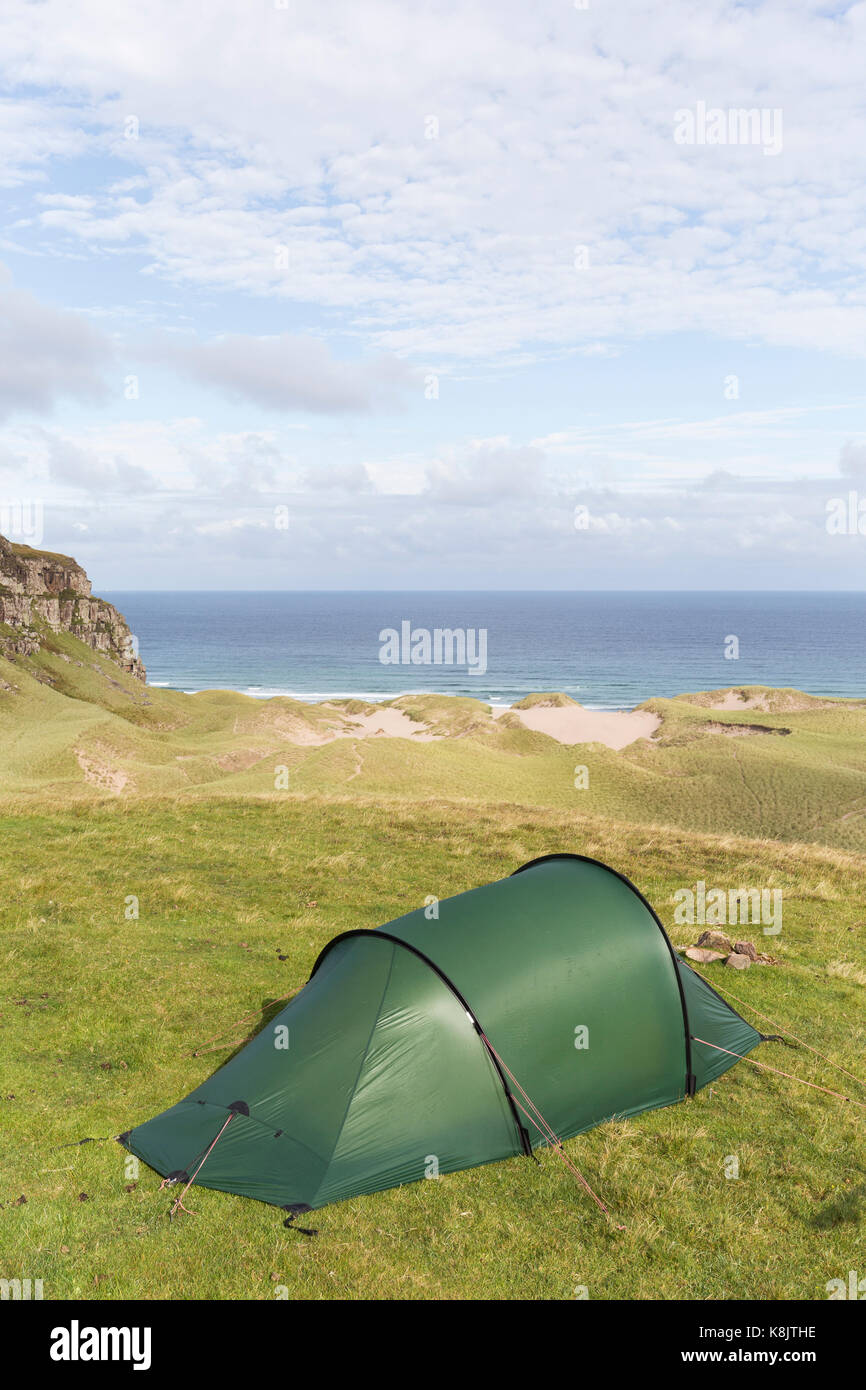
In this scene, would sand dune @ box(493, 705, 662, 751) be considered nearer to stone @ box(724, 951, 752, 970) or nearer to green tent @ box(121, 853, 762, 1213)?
stone @ box(724, 951, 752, 970)

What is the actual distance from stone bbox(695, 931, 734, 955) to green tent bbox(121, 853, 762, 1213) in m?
4.63

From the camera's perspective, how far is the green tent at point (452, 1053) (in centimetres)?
944

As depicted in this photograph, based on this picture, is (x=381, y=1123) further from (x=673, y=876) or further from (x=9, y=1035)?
(x=673, y=876)

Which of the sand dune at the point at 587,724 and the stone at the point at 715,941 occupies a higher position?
the stone at the point at 715,941

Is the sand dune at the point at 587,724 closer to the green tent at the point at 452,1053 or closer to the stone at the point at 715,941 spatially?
the stone at the point at 715,941

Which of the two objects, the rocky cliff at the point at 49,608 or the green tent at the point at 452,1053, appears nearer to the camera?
the green tent at the point at 452,1053

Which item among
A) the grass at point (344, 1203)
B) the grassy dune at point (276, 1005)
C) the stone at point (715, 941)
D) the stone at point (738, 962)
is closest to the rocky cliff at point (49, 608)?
the grassy dune at point (276, 1005)

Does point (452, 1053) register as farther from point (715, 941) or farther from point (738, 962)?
point (715, 941)

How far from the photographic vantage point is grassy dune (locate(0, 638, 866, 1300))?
8.04 m

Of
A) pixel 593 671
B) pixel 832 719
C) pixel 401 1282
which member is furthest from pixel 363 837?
pixel 593 671

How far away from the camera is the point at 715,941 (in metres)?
16.5

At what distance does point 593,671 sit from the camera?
560 feet

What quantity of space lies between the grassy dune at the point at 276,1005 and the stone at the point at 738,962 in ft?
1.01
